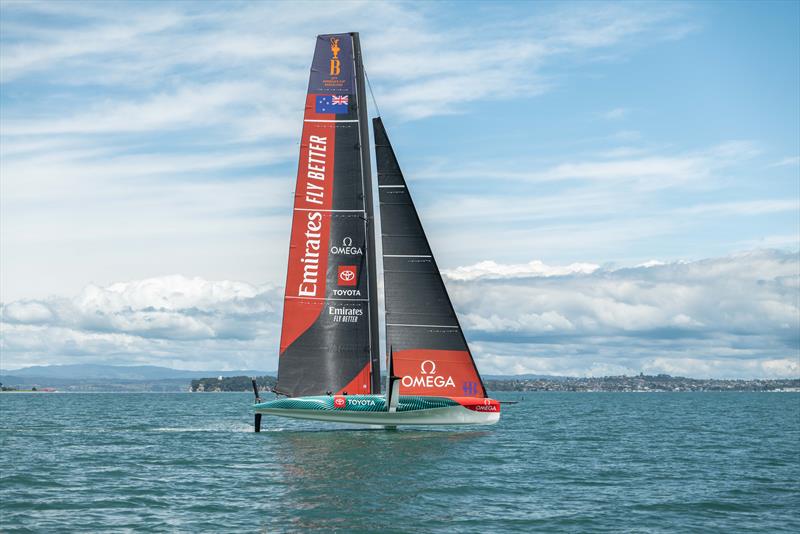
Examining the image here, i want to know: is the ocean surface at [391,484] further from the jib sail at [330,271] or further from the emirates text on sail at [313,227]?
the emirates text on sail at [313,227]

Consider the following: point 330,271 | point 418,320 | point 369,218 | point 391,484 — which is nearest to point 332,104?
point 369,218

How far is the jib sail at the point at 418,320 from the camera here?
132 feet

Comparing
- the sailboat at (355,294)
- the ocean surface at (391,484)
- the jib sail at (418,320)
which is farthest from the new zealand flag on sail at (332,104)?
Answer: the ocean surface at (391,484)

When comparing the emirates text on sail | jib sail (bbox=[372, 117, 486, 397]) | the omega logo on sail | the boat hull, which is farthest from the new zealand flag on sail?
the boat hull

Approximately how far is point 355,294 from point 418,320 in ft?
10.7

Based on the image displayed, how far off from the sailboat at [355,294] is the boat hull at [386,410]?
0.14 feet

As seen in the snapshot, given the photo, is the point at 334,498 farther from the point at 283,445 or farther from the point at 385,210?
the point at 385,210

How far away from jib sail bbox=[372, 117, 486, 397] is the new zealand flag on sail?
5.37m

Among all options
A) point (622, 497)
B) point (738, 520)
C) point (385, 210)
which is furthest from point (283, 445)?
point (738, 520)

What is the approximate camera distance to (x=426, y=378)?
133 ft

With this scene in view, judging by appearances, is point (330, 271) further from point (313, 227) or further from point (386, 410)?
point (386, 410)

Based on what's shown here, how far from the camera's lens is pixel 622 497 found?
27453 mm

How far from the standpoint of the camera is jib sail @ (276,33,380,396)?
1639 inches

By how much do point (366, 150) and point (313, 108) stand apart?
316cm
